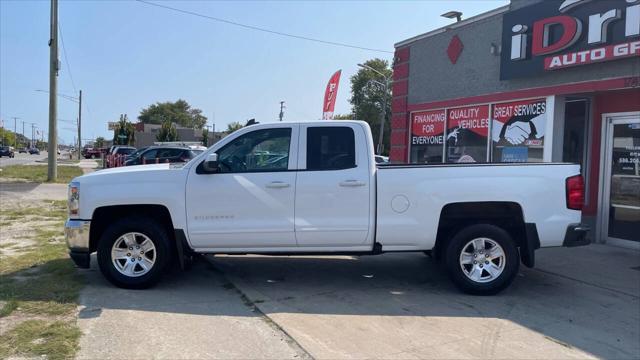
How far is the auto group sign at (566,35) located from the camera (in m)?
8.52

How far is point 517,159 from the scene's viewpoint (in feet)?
35.4

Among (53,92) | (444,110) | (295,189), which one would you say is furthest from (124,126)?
(295,189)

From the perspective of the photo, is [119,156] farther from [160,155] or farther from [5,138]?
[5,138]

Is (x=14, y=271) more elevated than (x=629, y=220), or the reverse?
(x=629, y=220)

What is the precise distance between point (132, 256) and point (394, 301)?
2997 millimetres

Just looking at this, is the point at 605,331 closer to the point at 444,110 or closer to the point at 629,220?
the point at 629,220

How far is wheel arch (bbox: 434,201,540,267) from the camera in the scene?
644cm

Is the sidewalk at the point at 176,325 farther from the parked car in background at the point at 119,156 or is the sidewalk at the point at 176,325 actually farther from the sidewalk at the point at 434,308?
the parked car in background at the point at 119,156

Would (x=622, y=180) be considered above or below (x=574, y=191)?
above

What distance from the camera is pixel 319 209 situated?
251 inches

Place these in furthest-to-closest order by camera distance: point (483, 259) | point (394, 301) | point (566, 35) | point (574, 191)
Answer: point (566, 35) → point (483, 259) → point (574, 191) → point (394, 301)

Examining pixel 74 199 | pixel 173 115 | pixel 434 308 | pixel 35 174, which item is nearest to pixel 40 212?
pixel 74 199

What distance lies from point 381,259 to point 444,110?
528 centimetres

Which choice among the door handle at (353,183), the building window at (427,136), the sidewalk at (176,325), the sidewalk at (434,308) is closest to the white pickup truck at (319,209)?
the door handle at (353,183)
